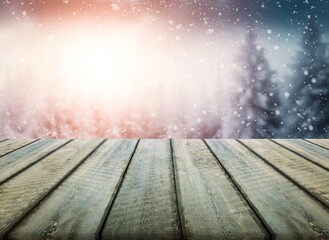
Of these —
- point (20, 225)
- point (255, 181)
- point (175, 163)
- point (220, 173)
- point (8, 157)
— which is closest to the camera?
point (20, 225)

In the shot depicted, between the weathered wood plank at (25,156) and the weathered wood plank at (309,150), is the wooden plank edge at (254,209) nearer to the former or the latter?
the weathered wood plank at (309,150)

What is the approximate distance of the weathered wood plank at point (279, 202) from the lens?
2.48ft

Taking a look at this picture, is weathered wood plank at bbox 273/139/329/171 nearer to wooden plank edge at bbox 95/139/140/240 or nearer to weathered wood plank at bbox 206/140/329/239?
weathered wood plank at bbox 206/140/329/239

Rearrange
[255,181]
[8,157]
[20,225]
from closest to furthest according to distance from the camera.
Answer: [20,225], [255,181], [8,157]

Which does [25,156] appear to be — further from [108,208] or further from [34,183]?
[108,208]

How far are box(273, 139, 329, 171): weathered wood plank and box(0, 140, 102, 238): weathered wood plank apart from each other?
44.9 inches

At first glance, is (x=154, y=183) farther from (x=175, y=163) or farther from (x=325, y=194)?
(x=325, y=194)

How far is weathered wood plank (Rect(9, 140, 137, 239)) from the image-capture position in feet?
2.39

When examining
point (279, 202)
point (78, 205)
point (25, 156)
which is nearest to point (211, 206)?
point (279, 202)

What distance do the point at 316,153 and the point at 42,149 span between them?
1523 mm

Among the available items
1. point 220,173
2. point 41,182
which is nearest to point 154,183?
point 220,173

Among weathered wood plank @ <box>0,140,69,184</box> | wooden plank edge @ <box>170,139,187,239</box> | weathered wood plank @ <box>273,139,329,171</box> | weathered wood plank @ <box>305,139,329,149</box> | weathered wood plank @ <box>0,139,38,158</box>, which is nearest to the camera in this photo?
wooden plank edge @ <box>170,139,187,239</box>

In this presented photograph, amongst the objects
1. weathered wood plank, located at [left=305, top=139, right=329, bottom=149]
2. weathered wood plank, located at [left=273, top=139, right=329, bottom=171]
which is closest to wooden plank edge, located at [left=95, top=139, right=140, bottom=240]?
weathered wood plank, located at [left=273, top=139, right=329, bottom=171]

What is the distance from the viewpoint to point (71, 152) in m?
1.65
